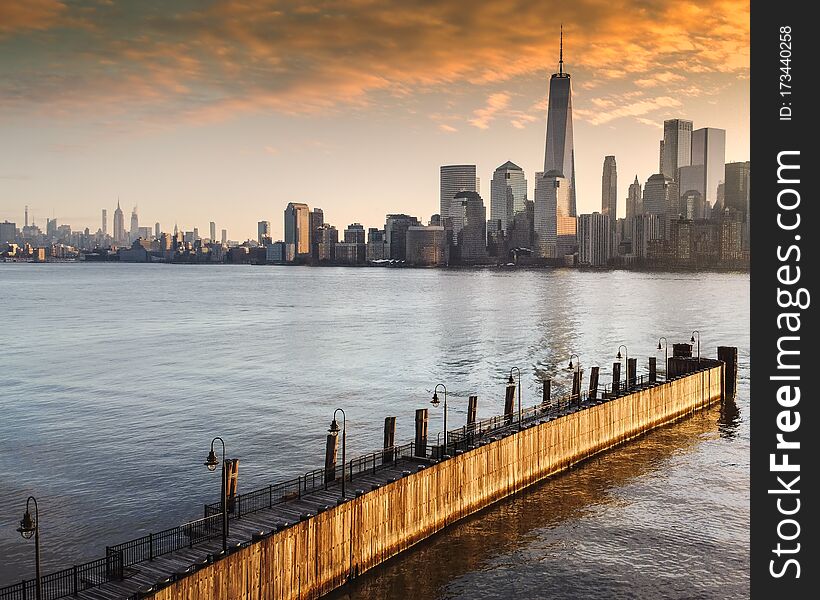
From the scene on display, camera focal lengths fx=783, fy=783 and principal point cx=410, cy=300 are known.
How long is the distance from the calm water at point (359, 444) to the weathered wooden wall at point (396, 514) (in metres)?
0.84

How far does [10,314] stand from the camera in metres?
135

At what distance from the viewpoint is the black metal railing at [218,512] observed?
21.3 meters

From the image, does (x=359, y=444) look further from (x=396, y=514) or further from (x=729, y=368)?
(x=729, y=368)

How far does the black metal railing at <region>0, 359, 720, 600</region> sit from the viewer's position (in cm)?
2127

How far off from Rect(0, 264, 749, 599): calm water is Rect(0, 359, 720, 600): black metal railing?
10.4 ft

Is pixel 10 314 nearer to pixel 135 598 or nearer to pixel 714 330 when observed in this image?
pixel 714 330

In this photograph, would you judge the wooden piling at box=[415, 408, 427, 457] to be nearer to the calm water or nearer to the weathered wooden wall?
the weathered wooden wall

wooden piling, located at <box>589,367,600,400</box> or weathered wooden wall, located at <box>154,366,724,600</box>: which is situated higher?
wooden piling, located at <box>589,367,600,400</box>

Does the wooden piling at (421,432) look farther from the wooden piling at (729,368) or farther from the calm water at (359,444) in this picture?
the wooden piling at (729,368)

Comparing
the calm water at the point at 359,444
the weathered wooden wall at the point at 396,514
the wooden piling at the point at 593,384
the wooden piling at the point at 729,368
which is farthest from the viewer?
the wooden piling at the point at 729,368

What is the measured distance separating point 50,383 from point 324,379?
22.6m

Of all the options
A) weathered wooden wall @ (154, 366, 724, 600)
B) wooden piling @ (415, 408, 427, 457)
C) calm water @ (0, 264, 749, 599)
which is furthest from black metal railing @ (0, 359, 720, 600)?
calm water @ (0, 264, 749, 599)

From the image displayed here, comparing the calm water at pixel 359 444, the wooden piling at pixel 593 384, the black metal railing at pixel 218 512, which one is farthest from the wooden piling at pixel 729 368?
the wooden piling at pixel 593 384

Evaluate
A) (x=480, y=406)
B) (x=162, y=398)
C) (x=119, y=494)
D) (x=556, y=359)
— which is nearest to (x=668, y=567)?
(x=119, y=494)
